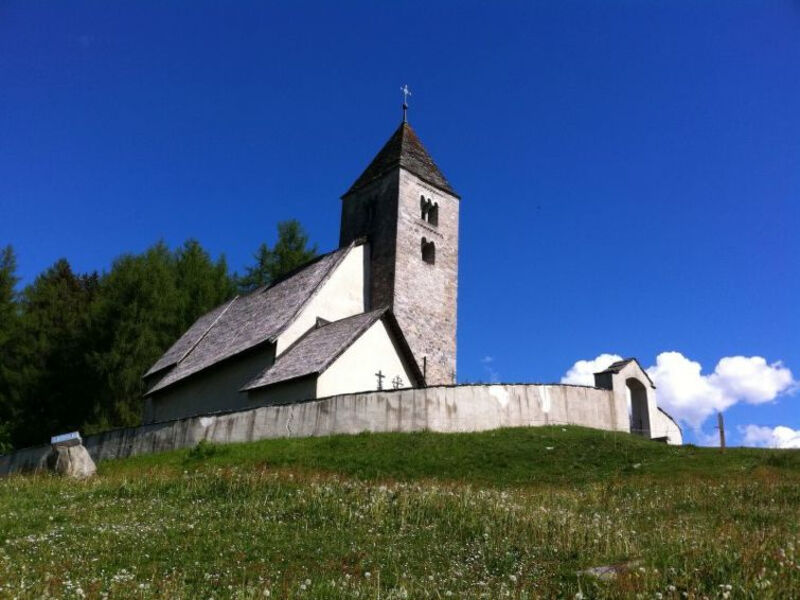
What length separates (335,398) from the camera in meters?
23.1

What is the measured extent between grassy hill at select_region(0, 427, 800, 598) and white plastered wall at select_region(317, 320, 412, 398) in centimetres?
626

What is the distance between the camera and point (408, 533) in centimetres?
1115

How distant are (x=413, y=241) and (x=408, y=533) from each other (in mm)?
23306

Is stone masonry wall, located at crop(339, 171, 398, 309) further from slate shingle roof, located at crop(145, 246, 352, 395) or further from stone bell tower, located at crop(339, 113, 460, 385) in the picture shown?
slate shingle roof, located at crop(145, 246, 352, 395)

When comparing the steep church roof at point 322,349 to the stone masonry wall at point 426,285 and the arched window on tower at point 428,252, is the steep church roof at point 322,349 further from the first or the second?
the arched window on tower at point 428,252

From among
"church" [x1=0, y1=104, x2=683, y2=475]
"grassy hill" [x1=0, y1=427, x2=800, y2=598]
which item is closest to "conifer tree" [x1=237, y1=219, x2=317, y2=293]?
"church" [x1=0, y1=104, x2=683, y2=475]

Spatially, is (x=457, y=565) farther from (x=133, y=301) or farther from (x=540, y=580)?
(x=133, y=301)

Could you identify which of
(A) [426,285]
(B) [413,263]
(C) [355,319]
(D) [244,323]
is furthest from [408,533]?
(D) [244,323]

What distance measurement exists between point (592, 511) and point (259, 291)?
2699 centimetres

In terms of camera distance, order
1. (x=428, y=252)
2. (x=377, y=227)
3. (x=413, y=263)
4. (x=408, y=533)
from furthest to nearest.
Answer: (x=428, y=252) → (x=377, y=227) → (x=413, y=263) → (x=408, y=533)

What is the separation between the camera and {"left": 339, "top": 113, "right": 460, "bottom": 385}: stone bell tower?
32344mm

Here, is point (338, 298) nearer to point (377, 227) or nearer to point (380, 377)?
point (377, 227)

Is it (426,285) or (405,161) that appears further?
(405,161)

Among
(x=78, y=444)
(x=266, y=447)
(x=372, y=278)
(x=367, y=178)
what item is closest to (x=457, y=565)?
(x=266, y=447)
